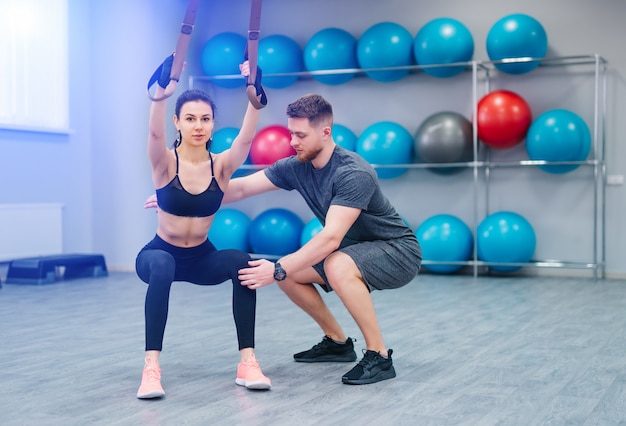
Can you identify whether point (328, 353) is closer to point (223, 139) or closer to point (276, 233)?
point (276, 233)

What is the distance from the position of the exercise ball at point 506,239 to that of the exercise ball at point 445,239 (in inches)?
6.0

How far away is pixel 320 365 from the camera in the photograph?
330 centimetres

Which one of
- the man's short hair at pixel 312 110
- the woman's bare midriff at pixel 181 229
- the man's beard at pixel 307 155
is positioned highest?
the man's short hair at pixel 312 110

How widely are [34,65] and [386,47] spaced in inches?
116

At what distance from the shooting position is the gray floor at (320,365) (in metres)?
2.55

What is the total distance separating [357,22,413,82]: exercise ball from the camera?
21.8 ft

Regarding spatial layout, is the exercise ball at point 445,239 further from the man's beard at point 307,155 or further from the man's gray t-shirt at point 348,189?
the man's beard at point 307,155

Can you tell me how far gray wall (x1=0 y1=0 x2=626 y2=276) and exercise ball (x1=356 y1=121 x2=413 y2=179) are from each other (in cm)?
48

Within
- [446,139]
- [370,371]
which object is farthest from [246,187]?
[446,139]

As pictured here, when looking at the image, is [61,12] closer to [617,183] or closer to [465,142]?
[465,142]

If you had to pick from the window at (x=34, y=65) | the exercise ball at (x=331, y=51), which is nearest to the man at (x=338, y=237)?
the exercise ball at (x=331, y=51)

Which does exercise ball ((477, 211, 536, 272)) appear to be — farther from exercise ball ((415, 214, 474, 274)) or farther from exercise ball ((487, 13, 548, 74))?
exercise ball ((487, 13, 548, 74))

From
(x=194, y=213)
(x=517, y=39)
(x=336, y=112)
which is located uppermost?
(x=517, y=39)

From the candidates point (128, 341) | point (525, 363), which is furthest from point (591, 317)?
point (128, 341)
